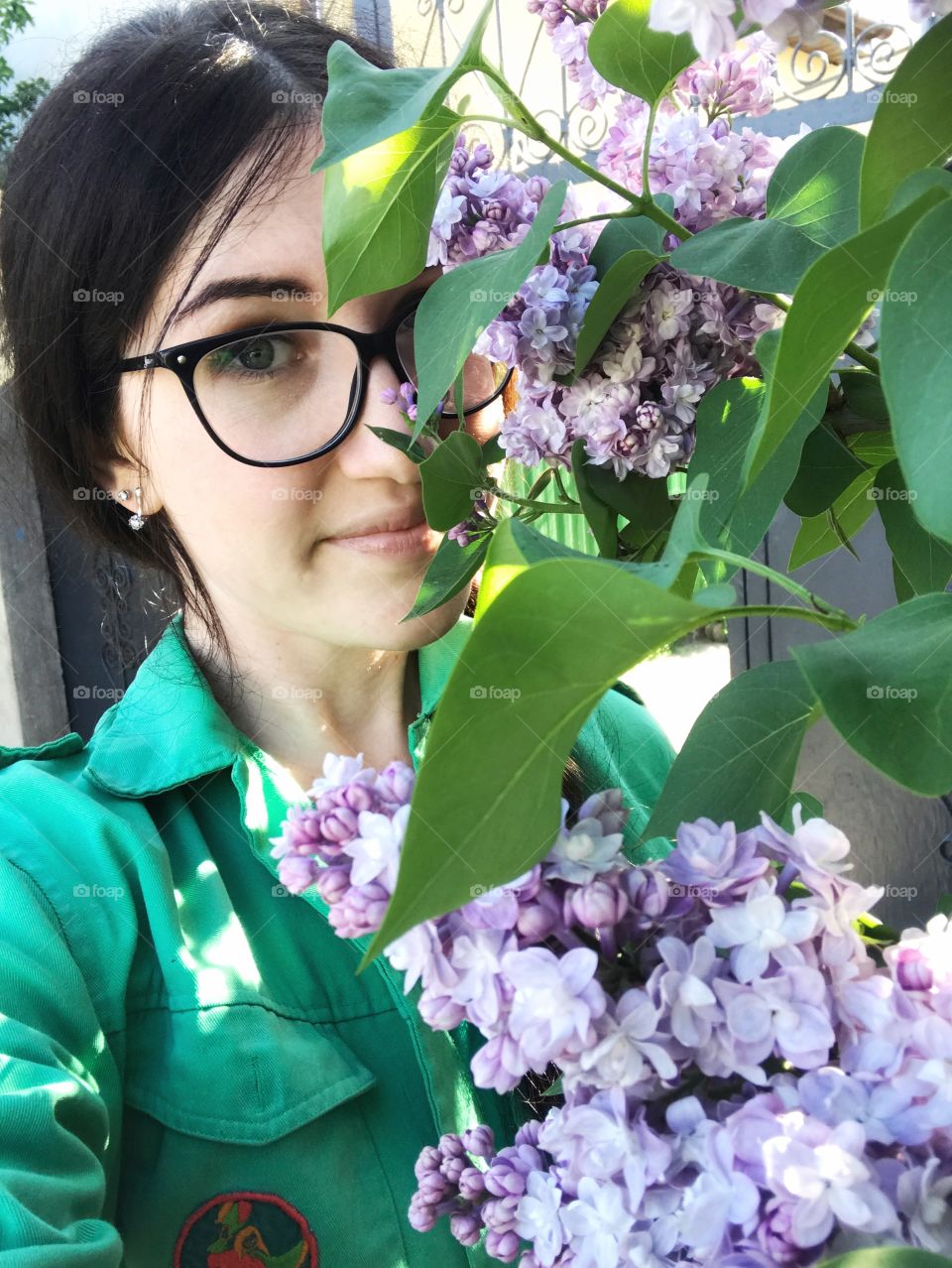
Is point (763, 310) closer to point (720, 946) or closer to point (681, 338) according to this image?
point (681, 338)

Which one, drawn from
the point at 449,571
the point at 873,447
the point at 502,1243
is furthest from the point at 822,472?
the point at 502,1243

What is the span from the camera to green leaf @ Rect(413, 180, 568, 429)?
27cm

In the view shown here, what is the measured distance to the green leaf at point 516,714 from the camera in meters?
0.17

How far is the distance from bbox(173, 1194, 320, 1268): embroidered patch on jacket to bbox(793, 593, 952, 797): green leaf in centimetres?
→ 45

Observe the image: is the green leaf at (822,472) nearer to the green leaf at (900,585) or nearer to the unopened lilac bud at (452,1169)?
the green leaf at (900,585)

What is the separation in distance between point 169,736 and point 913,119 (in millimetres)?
523

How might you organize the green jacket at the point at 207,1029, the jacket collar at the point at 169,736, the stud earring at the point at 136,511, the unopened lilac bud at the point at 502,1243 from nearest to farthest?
the unopened lilac bud at the point at 502,1243 < the green jacket at the point at 207,1029 < the jacket collar at the point at 169,736 < the stud earring at the point at 136,511

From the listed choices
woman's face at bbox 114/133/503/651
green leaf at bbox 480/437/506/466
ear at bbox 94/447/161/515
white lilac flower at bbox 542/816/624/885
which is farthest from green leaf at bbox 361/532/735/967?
ear at bbox 94/447/161/515

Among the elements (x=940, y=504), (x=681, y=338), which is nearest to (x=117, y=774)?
(x=681, y=338)

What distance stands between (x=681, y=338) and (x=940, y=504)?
0.64 ft

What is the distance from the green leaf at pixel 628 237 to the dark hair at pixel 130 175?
0.29m

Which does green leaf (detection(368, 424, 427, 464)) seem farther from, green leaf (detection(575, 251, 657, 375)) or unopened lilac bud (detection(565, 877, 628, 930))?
unopened lilac bud (detection(565, 877, 628, 930))

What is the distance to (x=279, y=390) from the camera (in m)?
0.58

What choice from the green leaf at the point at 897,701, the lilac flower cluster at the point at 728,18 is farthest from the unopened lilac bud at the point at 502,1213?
the lilac flower cluster at the point at 728,18
